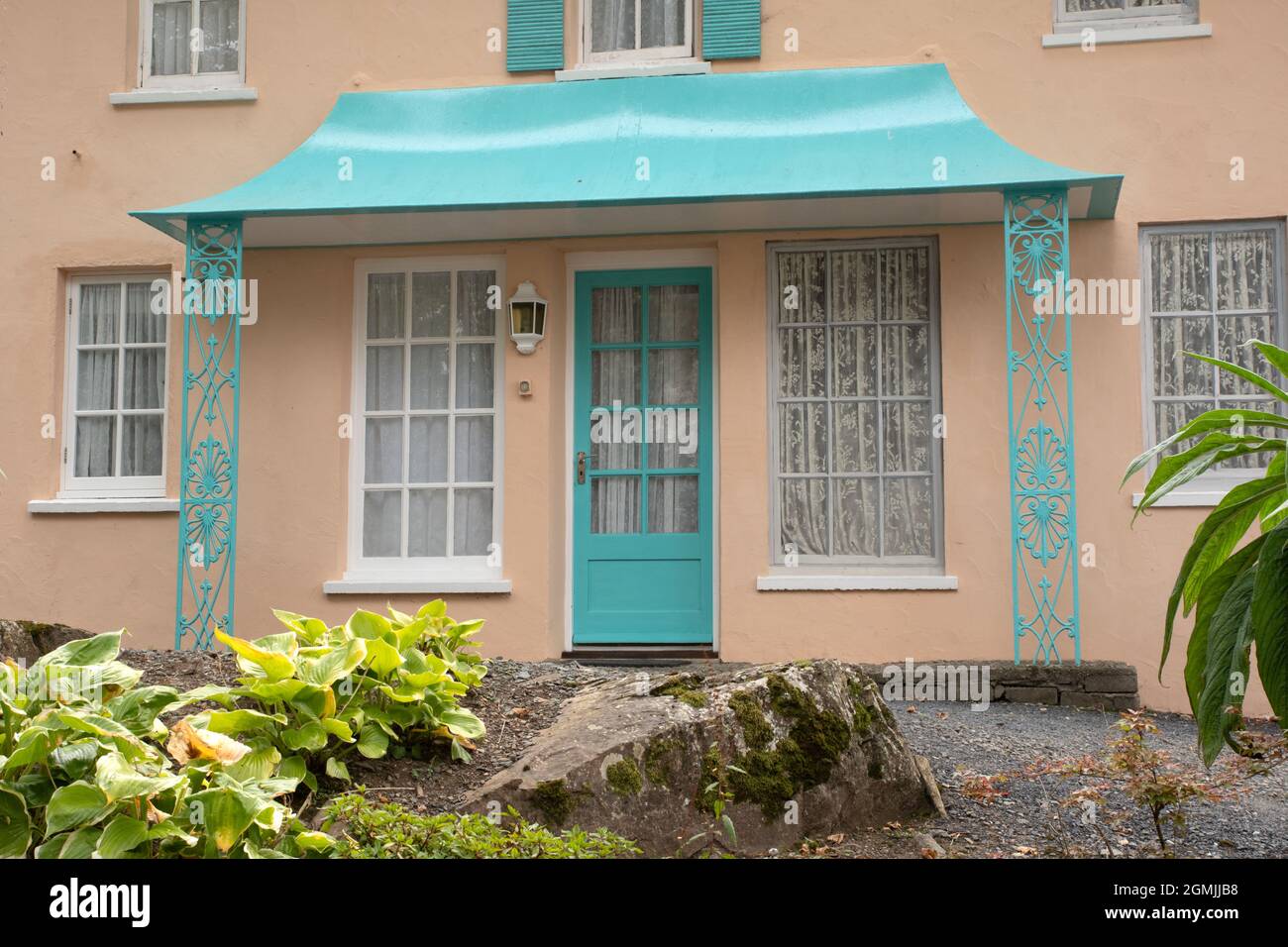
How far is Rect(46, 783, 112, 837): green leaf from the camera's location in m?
2.74

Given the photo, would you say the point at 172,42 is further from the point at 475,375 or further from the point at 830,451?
the point at 830,451

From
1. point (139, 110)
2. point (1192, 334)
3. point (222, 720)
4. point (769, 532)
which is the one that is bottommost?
point (222, 720)

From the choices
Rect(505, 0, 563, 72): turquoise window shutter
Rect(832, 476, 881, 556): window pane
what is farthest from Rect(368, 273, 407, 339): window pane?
Rect(832, 476, 881, 556): window pane

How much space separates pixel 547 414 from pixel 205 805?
5136 mm

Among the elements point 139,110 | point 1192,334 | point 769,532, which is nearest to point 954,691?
point 769,532

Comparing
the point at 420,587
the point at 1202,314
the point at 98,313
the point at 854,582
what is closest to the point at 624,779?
the point at 854,582

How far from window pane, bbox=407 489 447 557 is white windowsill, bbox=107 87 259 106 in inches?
115

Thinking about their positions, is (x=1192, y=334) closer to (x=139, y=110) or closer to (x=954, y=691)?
(x=954, y=691)

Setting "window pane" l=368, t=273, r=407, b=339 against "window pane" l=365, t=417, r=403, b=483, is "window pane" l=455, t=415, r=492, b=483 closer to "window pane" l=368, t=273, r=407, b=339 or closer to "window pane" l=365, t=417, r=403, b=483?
"window pane" l=365, t=417, r=403, b=483

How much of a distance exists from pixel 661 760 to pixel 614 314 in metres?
Answer: 4.82

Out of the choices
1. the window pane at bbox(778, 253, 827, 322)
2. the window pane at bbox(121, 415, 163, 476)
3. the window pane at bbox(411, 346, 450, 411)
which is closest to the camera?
the window pane at bbox(778, 253, 827, 322)

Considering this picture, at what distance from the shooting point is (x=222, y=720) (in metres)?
3.31

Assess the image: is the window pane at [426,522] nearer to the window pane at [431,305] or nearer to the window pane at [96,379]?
the window pane at [431,305]

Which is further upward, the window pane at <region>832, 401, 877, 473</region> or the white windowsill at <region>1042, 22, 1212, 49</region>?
the white windowsill at <region>1042, 22, 1212, 49</region>
